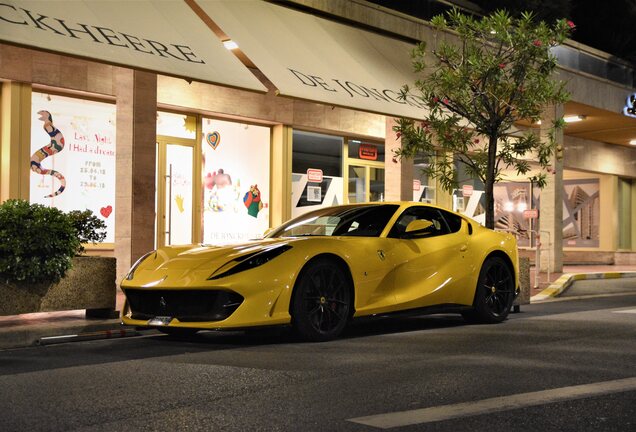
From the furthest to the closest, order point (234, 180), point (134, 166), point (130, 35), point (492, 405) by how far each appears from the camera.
→ point (234, 180), point (134, 166), point (130, 35), point (492, 405)

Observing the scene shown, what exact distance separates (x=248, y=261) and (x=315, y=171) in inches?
440

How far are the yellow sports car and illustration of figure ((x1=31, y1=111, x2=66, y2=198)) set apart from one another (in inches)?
234

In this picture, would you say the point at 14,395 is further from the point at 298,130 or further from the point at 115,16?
the point at 298,130

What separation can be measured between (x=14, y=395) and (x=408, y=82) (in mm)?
11669

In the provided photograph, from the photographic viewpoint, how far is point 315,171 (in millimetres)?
18734

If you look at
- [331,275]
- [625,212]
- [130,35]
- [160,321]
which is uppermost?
[130,35]

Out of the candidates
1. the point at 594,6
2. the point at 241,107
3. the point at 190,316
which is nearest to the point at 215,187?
the point at 241,107

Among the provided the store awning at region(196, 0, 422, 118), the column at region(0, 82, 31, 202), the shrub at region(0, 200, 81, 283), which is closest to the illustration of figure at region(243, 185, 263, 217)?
the store awning at region(196, 0, 422, 118)

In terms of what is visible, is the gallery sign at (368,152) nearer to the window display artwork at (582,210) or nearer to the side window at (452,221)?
the side window at (452,221)

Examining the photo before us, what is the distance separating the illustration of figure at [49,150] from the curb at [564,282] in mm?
8113

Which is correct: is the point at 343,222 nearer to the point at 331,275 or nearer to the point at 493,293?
the point at 331,275

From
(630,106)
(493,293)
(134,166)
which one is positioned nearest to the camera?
(493,293)

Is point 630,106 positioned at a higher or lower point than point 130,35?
higher

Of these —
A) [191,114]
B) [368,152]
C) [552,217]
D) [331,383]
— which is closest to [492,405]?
[331,383]
